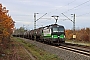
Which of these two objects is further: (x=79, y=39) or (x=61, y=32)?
(x=79, y=39)

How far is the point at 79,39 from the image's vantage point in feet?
195

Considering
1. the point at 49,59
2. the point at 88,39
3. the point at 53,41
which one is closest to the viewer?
the point at 49,59

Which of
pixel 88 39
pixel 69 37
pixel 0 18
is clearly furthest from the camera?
pixel 69 37

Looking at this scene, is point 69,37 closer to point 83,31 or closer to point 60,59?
point 83,31

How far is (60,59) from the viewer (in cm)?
1794

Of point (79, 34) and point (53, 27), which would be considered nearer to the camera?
point (53, 27)

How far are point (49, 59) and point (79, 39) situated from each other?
4297 cm

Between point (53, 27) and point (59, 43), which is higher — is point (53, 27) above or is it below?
above

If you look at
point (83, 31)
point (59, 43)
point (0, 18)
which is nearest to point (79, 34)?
point (83, 31)

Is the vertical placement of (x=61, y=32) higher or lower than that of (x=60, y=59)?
higher

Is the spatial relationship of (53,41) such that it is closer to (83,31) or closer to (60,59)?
(60,59)

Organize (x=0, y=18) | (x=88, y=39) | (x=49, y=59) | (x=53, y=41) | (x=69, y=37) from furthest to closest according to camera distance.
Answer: (x=69, y=37)
(x=88, y=39)
(x=53, y=41)
(x=0, y=18)
(x=49, y=59)

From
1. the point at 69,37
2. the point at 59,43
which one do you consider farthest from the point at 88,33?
the point at 59,43

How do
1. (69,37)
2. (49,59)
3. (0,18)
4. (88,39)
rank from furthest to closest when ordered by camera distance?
(69,37), (88,39), (0,18), (49,59)
